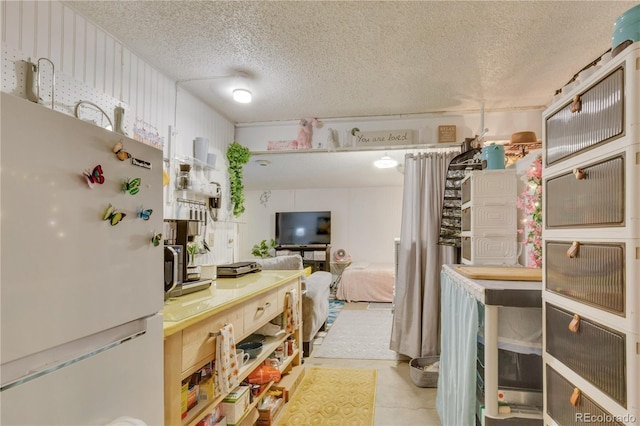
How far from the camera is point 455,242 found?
9.96 feet

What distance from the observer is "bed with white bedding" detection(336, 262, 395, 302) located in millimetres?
6051

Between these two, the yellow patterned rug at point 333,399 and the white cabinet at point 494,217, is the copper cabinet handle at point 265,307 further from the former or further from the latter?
the white cabinet at point 494,217

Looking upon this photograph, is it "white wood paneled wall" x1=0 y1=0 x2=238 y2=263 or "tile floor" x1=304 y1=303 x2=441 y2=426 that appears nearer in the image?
"white wood paneled wall" x1=0 y1=0 x2=238 y2=263

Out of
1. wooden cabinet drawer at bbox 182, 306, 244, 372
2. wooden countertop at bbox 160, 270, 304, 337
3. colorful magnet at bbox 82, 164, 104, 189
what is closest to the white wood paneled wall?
wooden countertop at bbox 160, 270, 304, 337

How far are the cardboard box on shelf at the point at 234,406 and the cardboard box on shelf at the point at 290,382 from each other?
0.65 meters

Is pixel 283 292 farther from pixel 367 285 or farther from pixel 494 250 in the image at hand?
pixel 367 285

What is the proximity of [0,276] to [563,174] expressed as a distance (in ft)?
4.83

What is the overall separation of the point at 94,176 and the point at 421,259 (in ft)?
9.86

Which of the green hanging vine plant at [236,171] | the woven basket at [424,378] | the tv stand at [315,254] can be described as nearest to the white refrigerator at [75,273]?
the woven basket at [424,378]

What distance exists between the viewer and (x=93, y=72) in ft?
6.37

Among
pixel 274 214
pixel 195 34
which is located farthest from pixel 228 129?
pixel 274 214

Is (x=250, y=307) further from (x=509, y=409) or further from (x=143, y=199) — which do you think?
(x=509, y=409)

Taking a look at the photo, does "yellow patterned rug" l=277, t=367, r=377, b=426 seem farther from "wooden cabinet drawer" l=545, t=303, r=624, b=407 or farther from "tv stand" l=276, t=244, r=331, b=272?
"tv stand" l=276, t=244, r=331, b=272

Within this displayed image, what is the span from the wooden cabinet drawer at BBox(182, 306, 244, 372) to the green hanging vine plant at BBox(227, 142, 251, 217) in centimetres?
193
